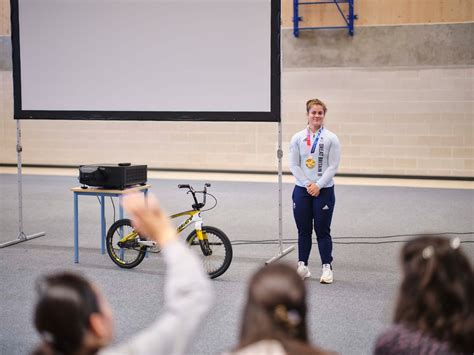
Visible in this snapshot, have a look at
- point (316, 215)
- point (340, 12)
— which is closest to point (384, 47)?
point (340, 12)

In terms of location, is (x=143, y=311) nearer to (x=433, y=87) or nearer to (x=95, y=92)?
(x=95, y=92)

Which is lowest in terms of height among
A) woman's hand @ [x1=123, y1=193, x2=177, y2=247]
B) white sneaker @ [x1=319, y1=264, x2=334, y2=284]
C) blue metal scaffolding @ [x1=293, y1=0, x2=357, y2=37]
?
white sneaker @ [x1=319, y1=264, x2=334, y2=284]

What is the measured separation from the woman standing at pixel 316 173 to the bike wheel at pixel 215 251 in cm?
59

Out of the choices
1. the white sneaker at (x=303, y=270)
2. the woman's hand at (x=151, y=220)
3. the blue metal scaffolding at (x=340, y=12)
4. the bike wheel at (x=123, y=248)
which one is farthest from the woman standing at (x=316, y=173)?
the blue metal scaffolding at (x=340, y=12)

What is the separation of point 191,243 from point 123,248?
650mm

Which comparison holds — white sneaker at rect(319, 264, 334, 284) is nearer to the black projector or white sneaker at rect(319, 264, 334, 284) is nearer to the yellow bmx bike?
the yellow bmx bike

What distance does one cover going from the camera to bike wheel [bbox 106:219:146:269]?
5707 mm

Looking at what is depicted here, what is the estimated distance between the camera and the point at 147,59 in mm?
6410

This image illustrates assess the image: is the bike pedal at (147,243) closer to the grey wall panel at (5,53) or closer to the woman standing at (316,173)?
the woman standing at (316,173)

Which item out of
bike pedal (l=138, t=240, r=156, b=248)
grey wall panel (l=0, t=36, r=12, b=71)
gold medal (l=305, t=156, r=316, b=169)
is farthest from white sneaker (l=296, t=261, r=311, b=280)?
grey wall panel (l=0, t=36, r=12, b=71)

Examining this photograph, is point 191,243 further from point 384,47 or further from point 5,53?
point 5,53

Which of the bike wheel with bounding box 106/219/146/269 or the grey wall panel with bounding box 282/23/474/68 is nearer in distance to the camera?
the bike wheel with bounding box 106/219/146/269

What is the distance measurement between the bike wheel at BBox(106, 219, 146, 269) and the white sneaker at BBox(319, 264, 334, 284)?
1.48m

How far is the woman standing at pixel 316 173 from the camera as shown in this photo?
5207 mm
